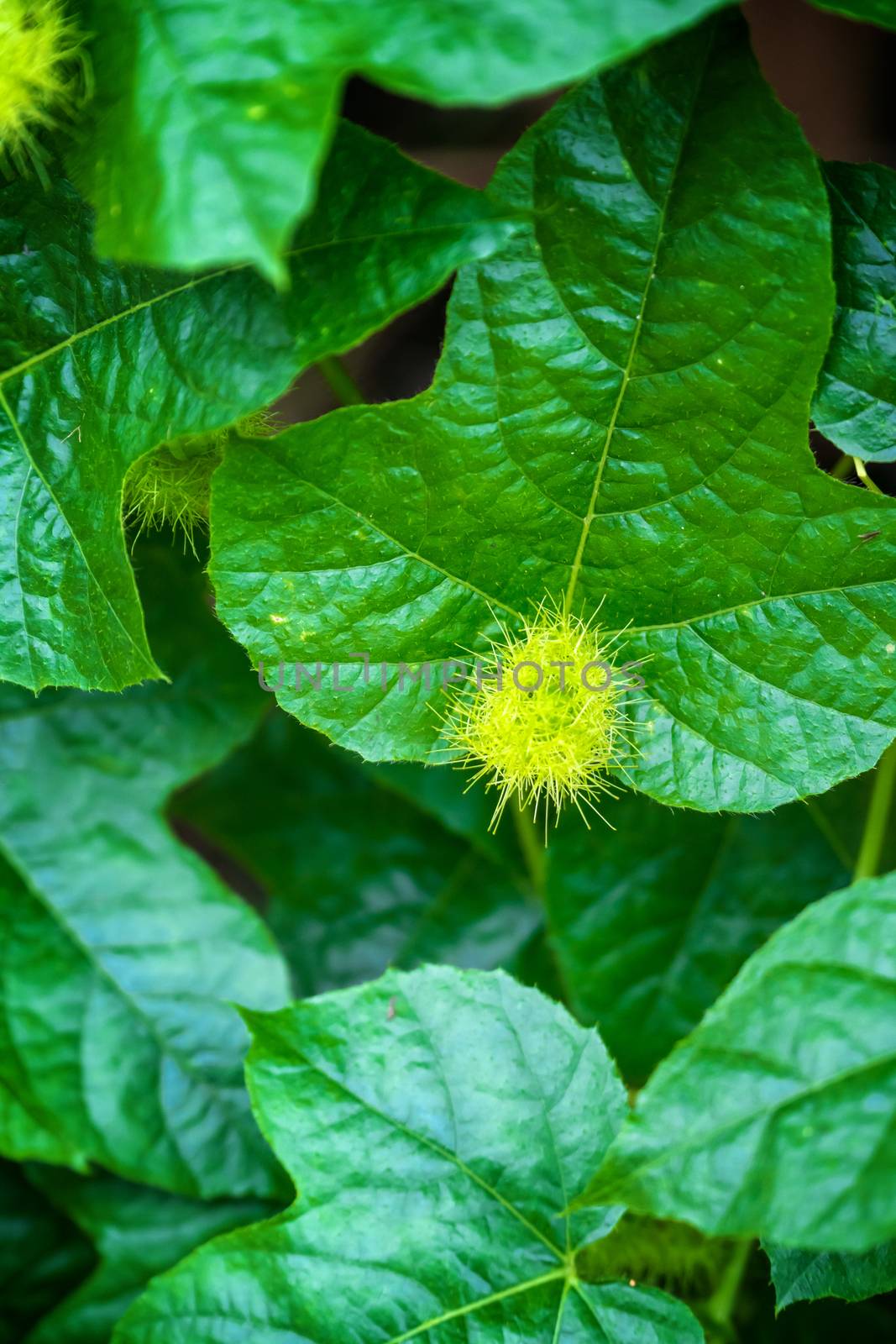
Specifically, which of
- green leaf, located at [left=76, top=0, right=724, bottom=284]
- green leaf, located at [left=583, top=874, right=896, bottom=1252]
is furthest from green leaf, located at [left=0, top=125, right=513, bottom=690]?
green leaf, located at [left=583, top=874, right=896, bottom=1252]

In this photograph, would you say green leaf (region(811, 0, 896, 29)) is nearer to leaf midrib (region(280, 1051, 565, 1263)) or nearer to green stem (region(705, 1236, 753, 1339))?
leaf midrib (region(280, 1051, 565, 1263))

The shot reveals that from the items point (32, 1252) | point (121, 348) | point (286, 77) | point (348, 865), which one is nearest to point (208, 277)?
point (121, 348)

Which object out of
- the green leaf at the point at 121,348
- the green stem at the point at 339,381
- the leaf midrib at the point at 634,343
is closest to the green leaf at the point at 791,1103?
the leaf midrib at the point at 634,343

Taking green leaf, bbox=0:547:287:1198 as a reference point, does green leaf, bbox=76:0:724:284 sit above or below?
above

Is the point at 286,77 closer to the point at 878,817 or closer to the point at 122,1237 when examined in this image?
the point at 878,817

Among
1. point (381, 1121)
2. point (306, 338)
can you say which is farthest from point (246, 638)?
point (381, 1121)
